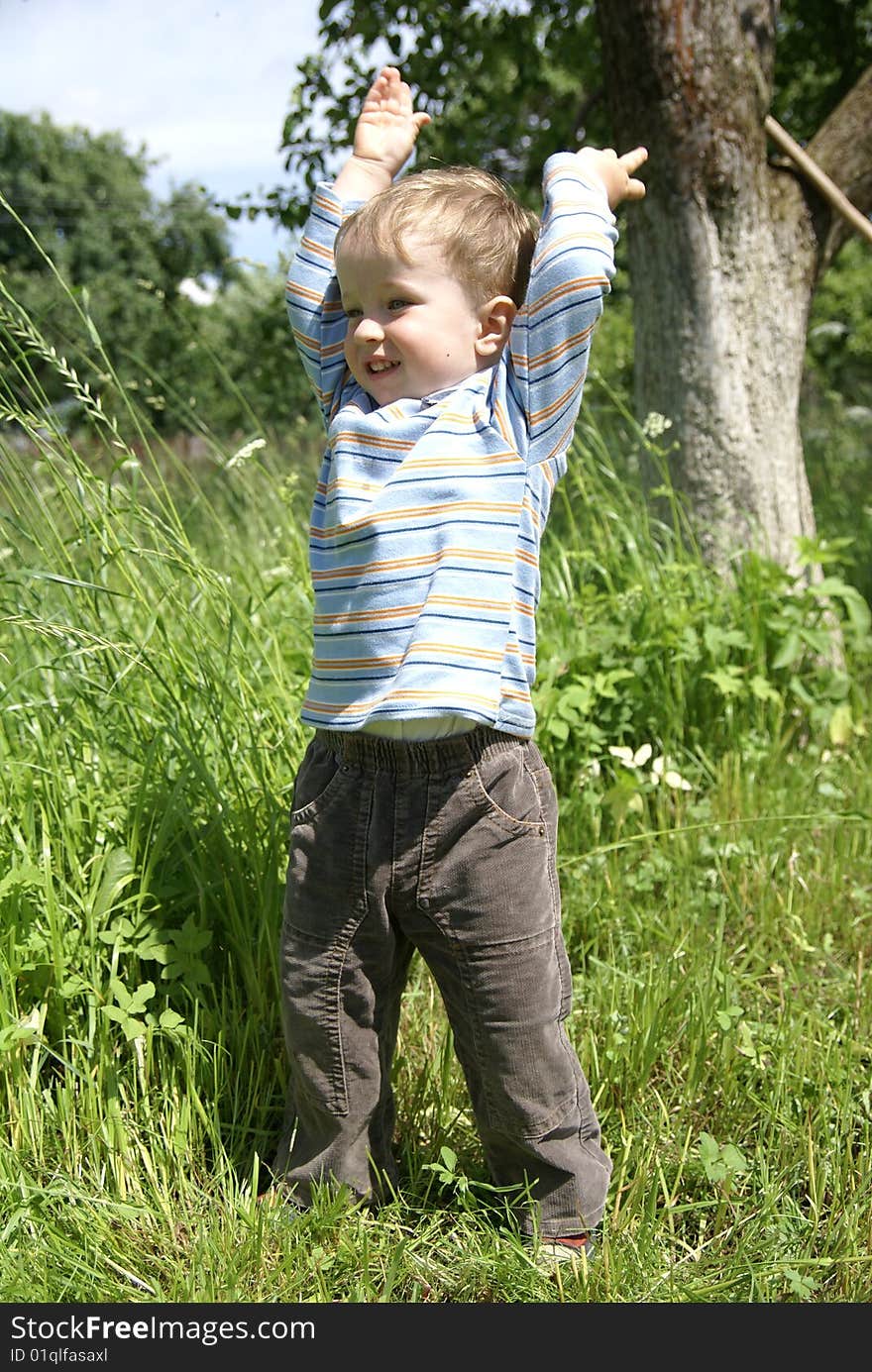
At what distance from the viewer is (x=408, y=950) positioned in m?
1.77

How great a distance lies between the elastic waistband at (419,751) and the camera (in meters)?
1.58

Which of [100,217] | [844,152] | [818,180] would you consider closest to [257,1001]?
[818,180]

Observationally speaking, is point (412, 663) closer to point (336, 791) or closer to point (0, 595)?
point (336, 791)

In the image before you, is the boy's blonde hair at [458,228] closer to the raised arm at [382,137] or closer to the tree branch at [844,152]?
the raised arm at [382,137]

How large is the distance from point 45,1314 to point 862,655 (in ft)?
9.51

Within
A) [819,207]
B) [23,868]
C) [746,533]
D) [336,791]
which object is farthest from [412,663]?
[819,207]

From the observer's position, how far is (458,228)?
1600 mm

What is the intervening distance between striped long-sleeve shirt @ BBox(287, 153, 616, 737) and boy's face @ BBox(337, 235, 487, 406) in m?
0.03

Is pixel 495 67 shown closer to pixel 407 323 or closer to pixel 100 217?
pixel 407 323

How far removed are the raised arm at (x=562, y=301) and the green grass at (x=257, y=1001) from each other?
29.3 inches

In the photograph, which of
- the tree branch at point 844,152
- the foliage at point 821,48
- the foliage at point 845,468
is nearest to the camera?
the tree branch at point 844,152

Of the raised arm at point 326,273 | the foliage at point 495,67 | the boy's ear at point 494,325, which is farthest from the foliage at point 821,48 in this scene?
the boy's ear at point 494,325

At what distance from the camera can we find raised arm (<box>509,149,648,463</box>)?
1.58m

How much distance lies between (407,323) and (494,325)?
0.13 m
